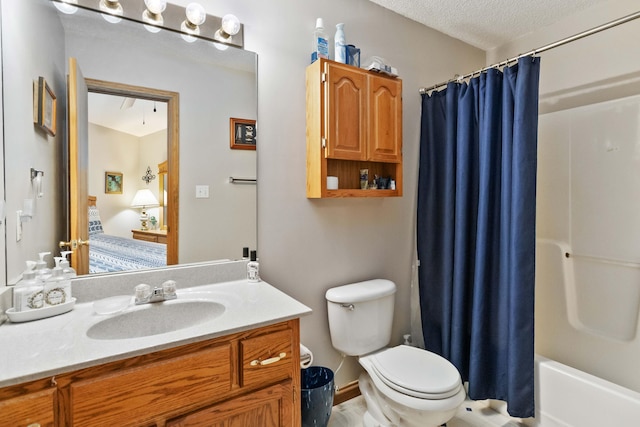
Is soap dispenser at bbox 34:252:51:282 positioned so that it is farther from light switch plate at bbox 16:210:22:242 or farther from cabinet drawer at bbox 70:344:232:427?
cabinet drawer at bbox 70:344:232:427

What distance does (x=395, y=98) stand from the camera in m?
1.89

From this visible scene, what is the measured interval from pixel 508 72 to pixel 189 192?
1.78 m

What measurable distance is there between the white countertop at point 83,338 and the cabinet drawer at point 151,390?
0.21ft

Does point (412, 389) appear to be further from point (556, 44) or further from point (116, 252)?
point (556, 44)

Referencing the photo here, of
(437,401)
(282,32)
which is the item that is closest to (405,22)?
(282,32)

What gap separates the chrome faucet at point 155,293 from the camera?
4.16 ft

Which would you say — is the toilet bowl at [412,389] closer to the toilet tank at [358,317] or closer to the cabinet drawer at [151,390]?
the toilet tank at [358,317]

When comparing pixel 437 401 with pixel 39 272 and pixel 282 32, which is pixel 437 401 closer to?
pixel 39 272

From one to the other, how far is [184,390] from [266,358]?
0.89 feet

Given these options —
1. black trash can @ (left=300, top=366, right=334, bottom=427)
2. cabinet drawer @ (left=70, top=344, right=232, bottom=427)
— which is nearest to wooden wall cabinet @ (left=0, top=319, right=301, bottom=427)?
cabinet drawer @ (left=70, top=344, right=232, bottom=427)

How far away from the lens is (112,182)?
1399mm

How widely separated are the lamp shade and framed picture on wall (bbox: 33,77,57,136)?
37 cm

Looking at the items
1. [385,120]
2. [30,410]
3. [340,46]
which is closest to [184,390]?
[30,410]

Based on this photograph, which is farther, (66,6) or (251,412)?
(66,6)
